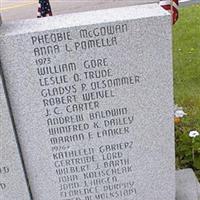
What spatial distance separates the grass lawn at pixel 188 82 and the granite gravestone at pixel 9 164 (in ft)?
4.81

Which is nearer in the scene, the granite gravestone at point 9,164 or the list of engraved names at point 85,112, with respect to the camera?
the list of engraved names at point 85,112

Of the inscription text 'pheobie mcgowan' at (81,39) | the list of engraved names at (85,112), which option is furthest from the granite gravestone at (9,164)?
the inscription text 'pheobie mcgowan' at (81,39)

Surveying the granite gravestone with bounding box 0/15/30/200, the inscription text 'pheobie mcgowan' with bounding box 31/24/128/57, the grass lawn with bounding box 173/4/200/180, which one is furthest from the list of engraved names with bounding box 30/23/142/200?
the grass lawn with bounding box 173/4/200/180

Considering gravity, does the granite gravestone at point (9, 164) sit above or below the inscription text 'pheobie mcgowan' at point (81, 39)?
below

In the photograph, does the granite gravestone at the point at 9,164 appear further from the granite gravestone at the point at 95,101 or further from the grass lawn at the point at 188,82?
the grass lawn at the point at 188,82

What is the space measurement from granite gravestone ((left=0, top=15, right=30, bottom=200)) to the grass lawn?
1466mm

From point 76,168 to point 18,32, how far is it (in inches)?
40.8

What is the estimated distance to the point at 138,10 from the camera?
9.70ft

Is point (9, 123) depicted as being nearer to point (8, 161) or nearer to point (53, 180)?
point (8, 161)

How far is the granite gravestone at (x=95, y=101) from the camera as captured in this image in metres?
2.81

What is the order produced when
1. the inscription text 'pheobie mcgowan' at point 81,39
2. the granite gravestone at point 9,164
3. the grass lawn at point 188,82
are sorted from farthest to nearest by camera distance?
the grass lawn at point 188,82 → the granite gravestone at point 9,164 → the inscription text 'pheobie mcgowan' at point 81,39

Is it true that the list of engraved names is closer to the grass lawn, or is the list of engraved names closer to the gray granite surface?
the gray granite surface

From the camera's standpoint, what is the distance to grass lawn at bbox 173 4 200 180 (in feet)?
13.0

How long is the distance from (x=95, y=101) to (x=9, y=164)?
29.1 inches
